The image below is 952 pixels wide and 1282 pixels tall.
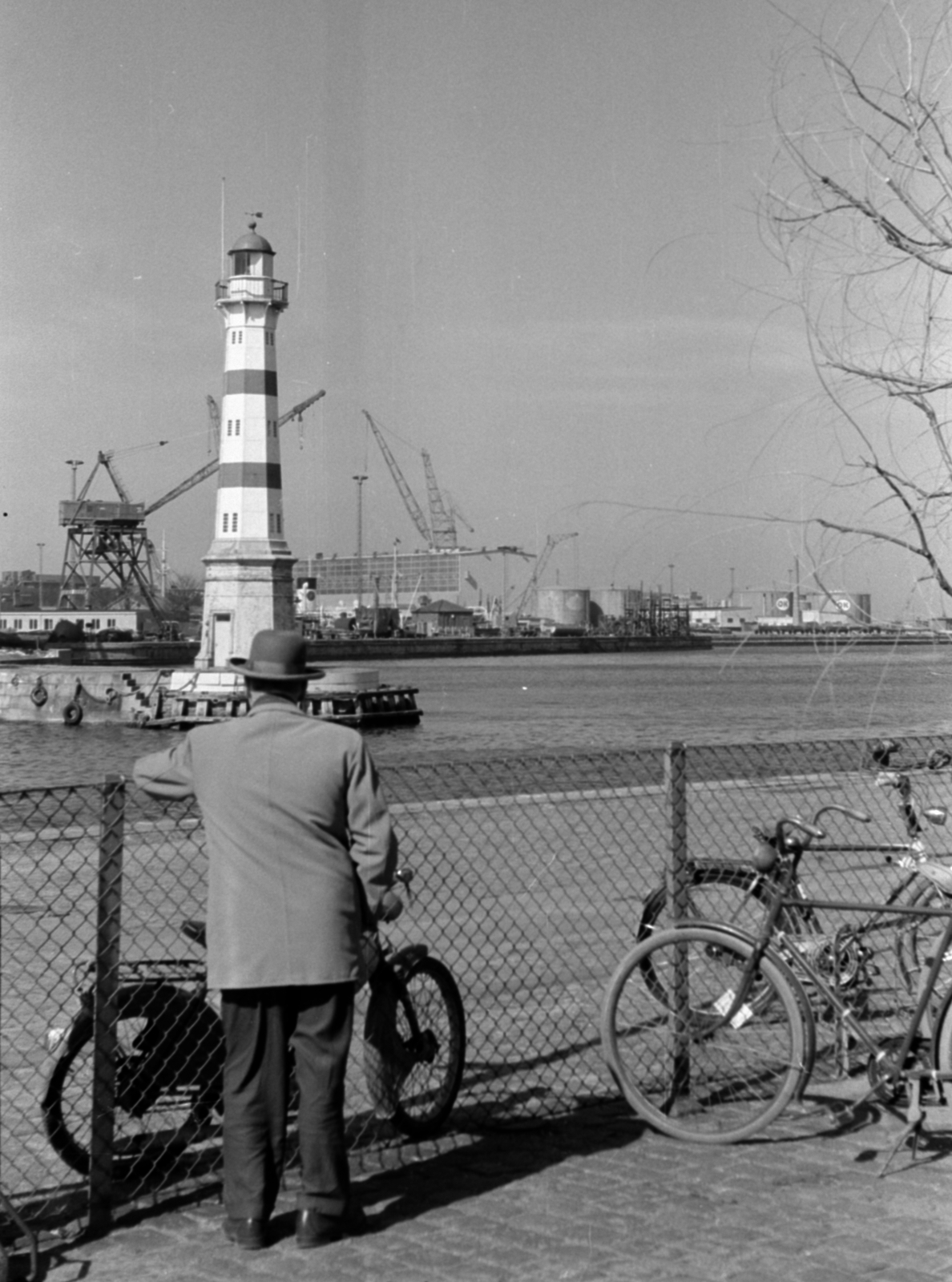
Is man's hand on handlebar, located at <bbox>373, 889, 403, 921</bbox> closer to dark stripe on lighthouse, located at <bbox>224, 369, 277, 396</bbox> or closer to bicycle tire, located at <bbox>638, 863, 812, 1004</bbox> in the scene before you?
bicycle tire, located at <bbox>638, 863, 812, 1004</bbox>

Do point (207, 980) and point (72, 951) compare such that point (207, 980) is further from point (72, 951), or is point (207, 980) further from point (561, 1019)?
point (72, 951)

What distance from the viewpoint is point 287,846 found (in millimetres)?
5184

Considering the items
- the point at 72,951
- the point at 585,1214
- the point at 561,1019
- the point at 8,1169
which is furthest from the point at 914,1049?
the point at 72,951

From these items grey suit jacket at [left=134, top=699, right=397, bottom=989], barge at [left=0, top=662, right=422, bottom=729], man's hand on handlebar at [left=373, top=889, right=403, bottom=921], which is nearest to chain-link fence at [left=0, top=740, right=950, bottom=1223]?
grey suit jacket at [left=134, top=699, right=397, bottom=989]

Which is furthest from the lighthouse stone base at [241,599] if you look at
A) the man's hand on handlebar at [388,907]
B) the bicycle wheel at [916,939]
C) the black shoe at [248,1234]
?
the black shoe at [248,1234]

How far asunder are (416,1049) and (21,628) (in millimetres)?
170478

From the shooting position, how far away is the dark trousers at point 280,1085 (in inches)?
204

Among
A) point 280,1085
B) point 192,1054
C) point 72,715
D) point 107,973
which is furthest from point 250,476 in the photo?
point 280,1085

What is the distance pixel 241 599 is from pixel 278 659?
200 ft

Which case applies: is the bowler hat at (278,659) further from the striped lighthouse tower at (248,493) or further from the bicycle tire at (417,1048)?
the striped lighthouse tower at (248,493)

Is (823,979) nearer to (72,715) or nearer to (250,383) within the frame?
(250,383)

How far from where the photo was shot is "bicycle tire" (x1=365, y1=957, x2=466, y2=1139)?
6047 millimetres

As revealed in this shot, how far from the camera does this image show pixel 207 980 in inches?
207

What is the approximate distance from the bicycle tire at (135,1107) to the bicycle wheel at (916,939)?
3044 mm
